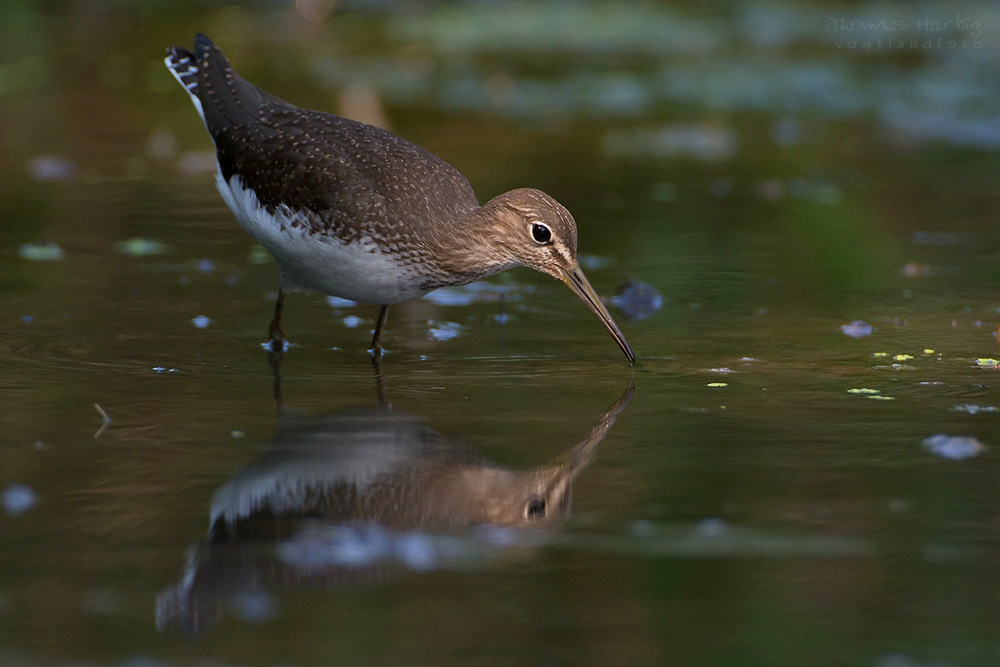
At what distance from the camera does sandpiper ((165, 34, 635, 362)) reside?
247 inches

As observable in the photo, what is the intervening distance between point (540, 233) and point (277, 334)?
1338mm

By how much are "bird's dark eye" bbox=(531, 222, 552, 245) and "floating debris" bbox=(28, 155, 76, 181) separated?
4.73 metres

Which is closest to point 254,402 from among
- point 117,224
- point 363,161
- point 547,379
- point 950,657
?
point 547,379

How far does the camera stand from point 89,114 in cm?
1241

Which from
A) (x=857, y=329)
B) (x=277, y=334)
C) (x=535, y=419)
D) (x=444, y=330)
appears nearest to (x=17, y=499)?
(x=535, y=419)

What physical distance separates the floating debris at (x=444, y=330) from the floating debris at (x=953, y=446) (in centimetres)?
247

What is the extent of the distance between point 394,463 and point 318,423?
0.53m

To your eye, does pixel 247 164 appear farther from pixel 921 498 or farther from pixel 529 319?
pixel 921 498

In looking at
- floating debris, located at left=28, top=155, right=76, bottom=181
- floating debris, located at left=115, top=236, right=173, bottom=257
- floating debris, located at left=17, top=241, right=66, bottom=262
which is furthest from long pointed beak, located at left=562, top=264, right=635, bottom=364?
floating debris, located at left=28, top=155, right=76, bottom=181

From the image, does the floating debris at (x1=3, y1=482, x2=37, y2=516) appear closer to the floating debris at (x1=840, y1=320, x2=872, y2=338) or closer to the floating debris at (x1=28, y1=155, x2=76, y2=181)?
the floating debris at (x1=840, y1=320, x2=872, y2=338)

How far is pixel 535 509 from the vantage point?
Result: 4301 mm

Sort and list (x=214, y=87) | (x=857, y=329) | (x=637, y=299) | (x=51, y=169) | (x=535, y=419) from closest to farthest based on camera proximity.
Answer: (x=535, y=419) → (x=857, y=329) → (x=637, y=299) → (x=214, y=87) → (x=51, y=169)

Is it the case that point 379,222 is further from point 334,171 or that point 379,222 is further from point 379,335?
point 379,335

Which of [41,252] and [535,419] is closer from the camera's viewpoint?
[535,419]
